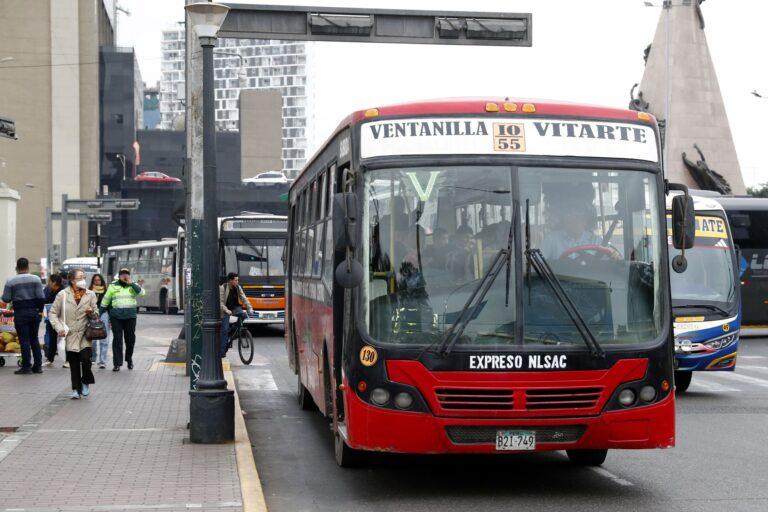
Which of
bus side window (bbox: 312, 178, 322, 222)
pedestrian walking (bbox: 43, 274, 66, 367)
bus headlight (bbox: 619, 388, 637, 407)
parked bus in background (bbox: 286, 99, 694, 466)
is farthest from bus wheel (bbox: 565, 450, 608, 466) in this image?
pedestrian walking (bbox: 43, 274, 66, 367)

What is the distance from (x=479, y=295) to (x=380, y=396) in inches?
40.3

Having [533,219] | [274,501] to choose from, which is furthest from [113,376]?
[533,219]

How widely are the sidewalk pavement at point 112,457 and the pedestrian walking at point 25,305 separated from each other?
98.7 inches

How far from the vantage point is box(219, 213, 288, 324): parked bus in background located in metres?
31.1

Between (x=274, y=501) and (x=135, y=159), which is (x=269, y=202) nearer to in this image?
(x=135, y=159)

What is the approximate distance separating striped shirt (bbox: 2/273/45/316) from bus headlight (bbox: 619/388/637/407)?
492 inches

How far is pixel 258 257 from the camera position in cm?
3136

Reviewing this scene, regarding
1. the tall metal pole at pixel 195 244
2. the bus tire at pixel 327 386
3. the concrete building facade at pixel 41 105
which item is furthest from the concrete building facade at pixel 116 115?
the bus tire at pixel 327 386

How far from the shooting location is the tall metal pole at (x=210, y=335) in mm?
11094

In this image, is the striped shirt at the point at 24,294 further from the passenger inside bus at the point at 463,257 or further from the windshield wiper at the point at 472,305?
the windshield wiper at the point at 472,305

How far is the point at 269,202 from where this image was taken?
336ft

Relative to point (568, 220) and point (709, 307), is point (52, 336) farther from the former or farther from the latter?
point (568, 220)

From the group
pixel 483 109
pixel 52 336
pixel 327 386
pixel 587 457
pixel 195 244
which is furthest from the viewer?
pixel 52 336

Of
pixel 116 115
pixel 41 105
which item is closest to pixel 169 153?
pixel 116 115
